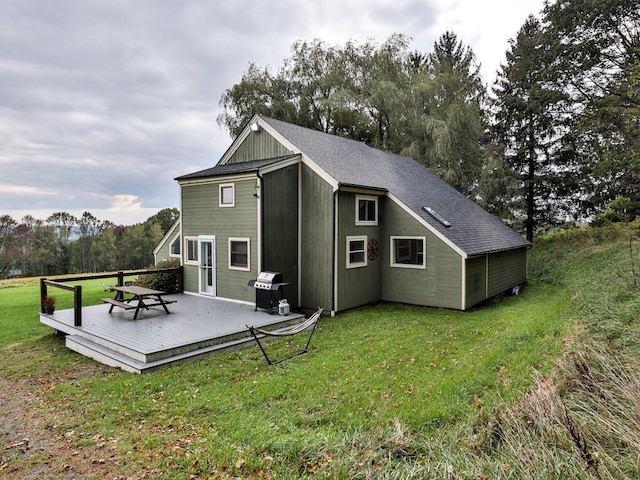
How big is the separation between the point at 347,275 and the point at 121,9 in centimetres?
982

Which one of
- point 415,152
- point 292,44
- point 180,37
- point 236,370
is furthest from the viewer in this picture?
point 292,44

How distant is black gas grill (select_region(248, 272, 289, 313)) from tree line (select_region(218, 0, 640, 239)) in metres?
14.3

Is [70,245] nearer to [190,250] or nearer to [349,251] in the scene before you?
[190,250]

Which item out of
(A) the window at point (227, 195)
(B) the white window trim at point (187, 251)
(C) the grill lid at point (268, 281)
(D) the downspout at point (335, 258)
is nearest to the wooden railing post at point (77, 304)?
(C) the grill lid at point (268, 281)

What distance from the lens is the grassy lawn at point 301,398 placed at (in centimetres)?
343

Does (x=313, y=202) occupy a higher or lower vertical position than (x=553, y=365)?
higher

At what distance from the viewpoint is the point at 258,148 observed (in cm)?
1235

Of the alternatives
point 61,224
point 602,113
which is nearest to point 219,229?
point 602,113

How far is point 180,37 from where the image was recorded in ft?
39.6

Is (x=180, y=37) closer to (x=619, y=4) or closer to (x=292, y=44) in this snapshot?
(x=292, y=44)

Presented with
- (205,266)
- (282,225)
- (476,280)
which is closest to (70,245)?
(205,266)

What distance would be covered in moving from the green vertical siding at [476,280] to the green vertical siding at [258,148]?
6683 millimetres

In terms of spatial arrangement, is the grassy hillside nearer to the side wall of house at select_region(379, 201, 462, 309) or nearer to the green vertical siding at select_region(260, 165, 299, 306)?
the side wall of house at select_region(379, 201, 462, 309)

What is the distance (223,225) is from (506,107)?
19.7 m
